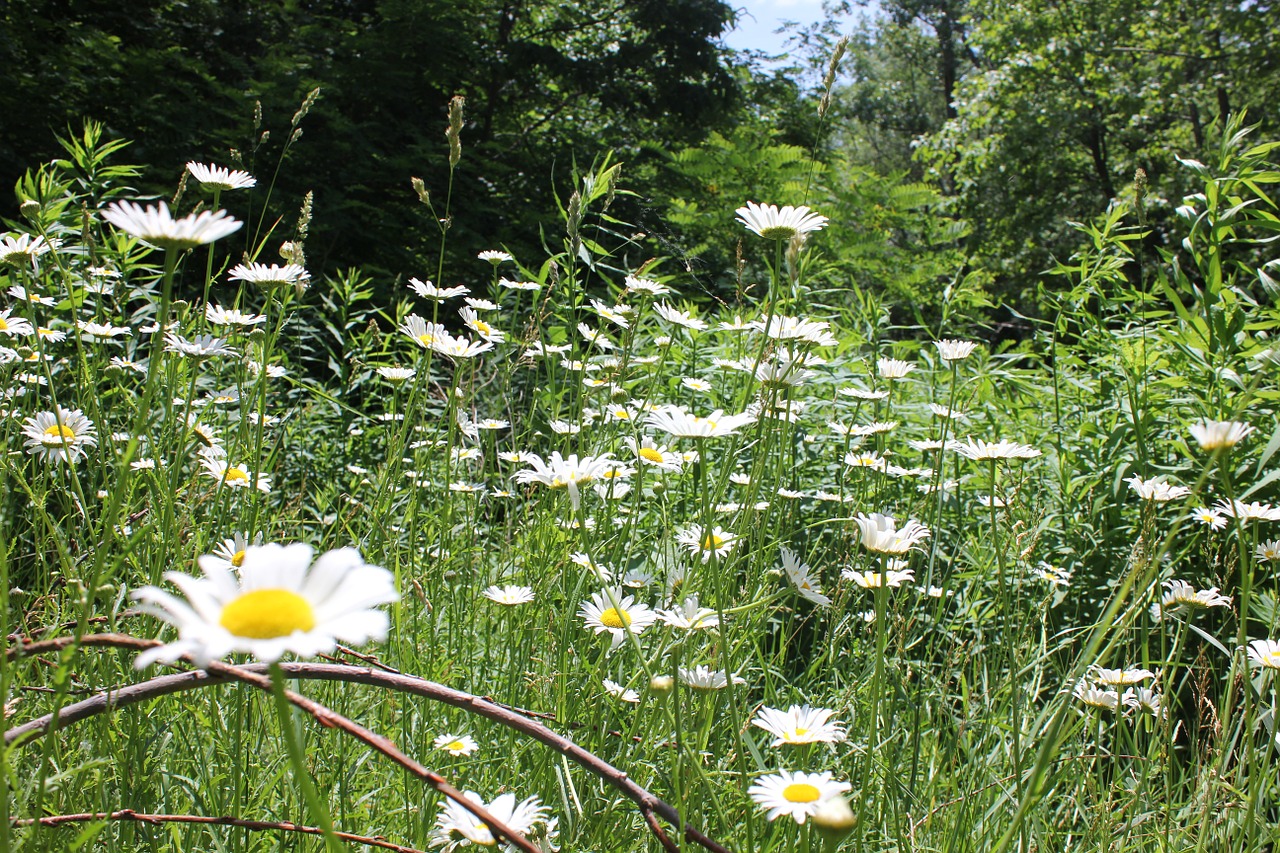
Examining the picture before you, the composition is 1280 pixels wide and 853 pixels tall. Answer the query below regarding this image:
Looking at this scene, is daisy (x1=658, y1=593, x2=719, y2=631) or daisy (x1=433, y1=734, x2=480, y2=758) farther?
daisy (x1=433, y1=734, x2=480, y2=758)

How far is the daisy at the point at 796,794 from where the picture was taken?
773mm

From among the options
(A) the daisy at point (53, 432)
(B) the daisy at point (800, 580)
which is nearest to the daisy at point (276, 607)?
(B) the daisy at point (800, 580)

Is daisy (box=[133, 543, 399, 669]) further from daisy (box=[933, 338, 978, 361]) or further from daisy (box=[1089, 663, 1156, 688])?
daisy (box=[933, 338, 978, 361])

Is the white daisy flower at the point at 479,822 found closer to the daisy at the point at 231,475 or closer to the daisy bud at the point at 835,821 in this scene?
the daisy bud at the point at 835,821

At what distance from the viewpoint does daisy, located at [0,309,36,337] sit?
1.57 m

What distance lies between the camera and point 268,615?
1.59 feet

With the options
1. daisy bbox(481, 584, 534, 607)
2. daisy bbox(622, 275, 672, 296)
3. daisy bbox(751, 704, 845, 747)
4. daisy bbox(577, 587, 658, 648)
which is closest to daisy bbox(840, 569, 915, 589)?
daisy bbox(751, 704, 845, 747)

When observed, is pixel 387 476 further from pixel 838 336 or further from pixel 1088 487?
pixel 838 336

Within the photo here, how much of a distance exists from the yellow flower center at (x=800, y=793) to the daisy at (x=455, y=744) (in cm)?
46

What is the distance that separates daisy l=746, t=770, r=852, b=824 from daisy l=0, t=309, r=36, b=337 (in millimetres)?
1346

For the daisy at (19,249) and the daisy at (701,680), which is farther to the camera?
the daisy at (19,249)

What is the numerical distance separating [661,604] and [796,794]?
1.80 feet

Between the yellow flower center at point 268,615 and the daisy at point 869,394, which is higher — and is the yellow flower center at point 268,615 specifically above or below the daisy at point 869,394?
below

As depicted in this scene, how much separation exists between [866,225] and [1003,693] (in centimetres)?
697
